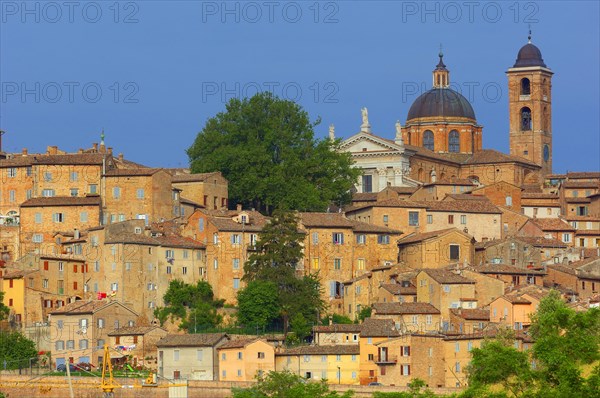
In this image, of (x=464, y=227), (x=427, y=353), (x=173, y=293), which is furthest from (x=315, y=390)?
(x=464, y=227)

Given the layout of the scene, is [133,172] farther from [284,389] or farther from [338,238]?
[284,389]

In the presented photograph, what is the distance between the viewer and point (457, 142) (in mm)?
133625

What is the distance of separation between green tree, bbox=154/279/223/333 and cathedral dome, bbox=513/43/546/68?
51.6m

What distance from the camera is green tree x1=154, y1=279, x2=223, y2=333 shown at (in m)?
94.7

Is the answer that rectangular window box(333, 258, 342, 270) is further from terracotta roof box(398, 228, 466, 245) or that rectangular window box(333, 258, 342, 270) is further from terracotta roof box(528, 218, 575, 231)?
terracotta roof box(528, 218, 575, 231)

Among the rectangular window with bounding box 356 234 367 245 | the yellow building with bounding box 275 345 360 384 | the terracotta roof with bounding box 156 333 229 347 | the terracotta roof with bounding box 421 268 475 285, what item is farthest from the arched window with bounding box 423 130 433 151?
→ the yellow building with bounding box 275 345 360 384

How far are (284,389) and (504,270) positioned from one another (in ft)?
55.0

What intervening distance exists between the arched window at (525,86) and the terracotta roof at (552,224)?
31.7 m

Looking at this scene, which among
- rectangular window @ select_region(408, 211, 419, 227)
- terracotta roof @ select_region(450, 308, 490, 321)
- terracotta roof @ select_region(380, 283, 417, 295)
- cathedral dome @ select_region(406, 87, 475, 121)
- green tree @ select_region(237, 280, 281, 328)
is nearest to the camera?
terracotta roof @ select_region(450, 308, 490, 321)

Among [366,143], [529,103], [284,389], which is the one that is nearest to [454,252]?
[284,389]

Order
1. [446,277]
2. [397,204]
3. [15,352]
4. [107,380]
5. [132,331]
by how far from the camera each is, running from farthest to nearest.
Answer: [397,204]
[446,277]
[132,331]
[15,352]
[107,380]

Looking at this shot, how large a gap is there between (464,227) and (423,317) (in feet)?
40.1

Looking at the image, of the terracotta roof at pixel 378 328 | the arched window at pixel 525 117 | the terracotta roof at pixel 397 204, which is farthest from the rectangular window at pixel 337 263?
the arched window at pixel 525 117

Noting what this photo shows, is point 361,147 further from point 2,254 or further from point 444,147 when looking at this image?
point 2,254
